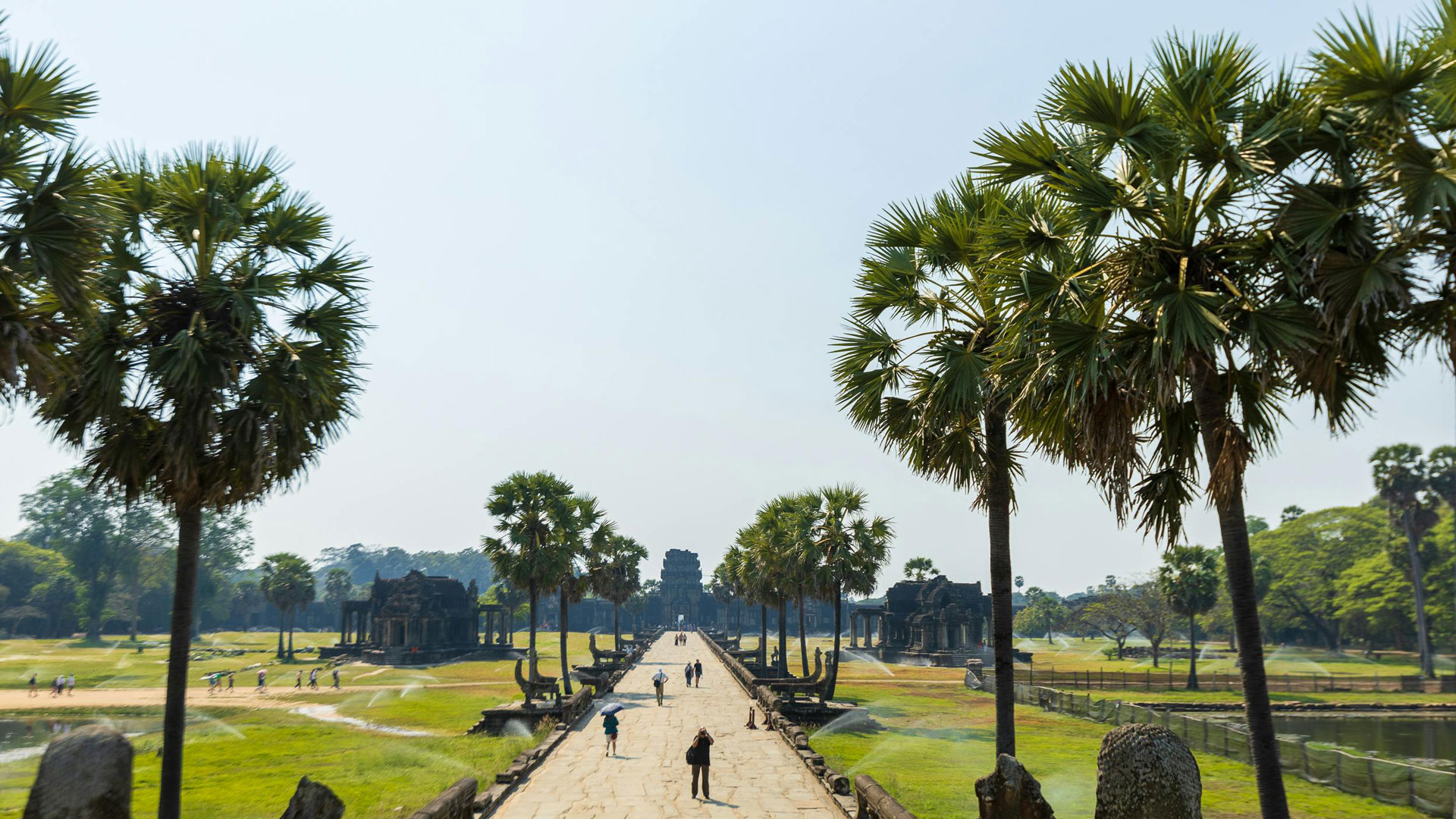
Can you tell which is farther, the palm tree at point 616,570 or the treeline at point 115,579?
the treeline at point 115,579

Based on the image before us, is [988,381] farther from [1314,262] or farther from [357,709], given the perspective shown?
[357,709]

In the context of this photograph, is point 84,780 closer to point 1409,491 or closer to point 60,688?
point 60,688

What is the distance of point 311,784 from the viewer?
857 cm

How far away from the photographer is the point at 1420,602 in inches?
2616

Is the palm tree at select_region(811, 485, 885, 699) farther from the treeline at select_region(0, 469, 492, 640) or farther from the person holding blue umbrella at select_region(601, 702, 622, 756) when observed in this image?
the treeline at select_region(0, 469, 492, 640)

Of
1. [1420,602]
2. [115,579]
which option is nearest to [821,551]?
[1420,602]

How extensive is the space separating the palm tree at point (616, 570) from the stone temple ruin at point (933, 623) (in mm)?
23460

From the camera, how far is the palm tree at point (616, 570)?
51.6 meters

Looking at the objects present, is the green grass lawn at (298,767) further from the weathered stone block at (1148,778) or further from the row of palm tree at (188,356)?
the weathered stone block at (1148,778)

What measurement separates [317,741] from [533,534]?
470 inches

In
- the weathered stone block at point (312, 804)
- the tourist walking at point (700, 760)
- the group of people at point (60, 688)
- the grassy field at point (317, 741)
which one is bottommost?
the group of people at point (60, 688)

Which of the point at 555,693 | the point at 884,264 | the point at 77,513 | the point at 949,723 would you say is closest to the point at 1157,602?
the point at 949,723

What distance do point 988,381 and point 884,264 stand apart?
2531 mm

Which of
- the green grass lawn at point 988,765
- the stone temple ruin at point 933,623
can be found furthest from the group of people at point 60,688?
the stone temple ruin at point 933,623
